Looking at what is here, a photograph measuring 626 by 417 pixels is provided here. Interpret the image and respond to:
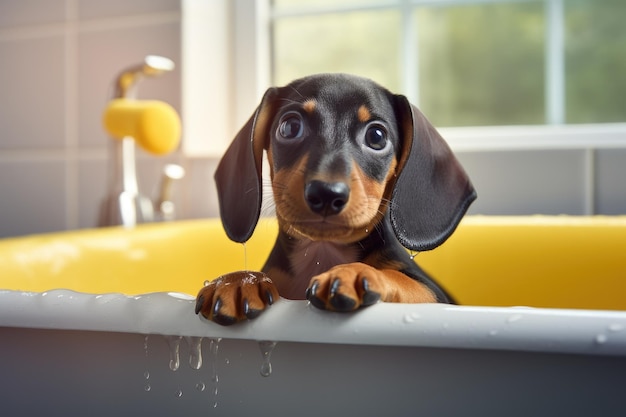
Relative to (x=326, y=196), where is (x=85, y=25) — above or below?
above

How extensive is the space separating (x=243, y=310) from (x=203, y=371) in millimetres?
90

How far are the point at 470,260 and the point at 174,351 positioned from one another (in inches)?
36.5

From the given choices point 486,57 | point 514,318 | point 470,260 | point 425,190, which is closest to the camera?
point 514,318

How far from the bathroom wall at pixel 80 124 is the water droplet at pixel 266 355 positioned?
4.04 feet

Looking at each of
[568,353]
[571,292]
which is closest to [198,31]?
[571,292]

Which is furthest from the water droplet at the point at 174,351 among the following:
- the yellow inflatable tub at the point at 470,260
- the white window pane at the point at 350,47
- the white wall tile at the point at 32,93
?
the white window pane at the point at 350,47

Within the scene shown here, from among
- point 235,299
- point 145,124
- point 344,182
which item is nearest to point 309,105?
point 344,182

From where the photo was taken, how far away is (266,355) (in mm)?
661

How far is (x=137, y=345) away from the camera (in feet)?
2.30

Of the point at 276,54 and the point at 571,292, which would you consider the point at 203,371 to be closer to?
the point at 571,292

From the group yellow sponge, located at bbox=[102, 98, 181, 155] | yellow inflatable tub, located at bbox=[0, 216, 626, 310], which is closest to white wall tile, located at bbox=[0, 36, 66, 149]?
yellow sponge, located at bbox=[102, 98, 181, 155]

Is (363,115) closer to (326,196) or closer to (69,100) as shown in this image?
(326,196)

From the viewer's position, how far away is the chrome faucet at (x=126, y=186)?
165 centimetres

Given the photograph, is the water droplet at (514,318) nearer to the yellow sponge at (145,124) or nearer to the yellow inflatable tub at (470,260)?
the yellow inflatable tub at (470,260)
